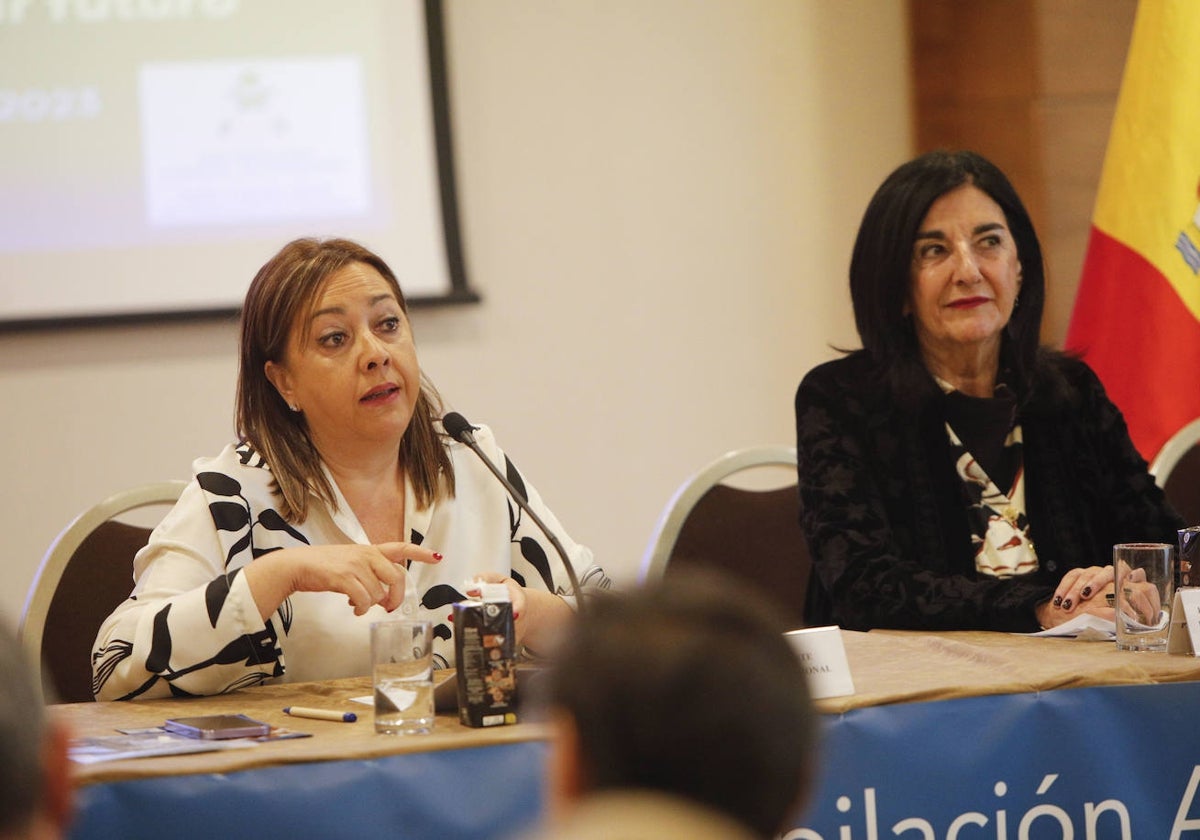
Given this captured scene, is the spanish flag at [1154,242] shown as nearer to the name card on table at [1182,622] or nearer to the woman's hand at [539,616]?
the name card on table at [1182,622]

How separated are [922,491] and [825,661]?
80cm

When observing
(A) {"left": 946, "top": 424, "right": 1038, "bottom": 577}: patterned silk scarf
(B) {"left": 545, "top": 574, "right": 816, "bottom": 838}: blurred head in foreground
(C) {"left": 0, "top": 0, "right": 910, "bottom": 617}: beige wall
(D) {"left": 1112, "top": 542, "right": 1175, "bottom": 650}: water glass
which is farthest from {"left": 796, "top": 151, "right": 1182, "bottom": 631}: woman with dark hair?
(C) {"left": 0, "top": 0, "right": 910, "bottom": 617}: beige wall

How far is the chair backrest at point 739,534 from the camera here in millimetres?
2648

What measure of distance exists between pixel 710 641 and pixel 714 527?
6.48 ft

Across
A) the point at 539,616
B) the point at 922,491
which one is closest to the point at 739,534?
the point at 922,491

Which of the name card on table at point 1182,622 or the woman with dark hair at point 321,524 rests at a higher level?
the woman with dark hair at point 321,524

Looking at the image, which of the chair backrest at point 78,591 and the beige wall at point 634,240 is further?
the beige wall at point 634,240

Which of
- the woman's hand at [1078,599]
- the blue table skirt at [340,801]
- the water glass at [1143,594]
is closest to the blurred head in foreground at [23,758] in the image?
the blue table skirt at [340,801]

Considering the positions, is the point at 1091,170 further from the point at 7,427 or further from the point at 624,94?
the point at 7,427

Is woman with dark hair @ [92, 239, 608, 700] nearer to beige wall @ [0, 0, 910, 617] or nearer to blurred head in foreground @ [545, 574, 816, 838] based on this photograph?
blurred head in foreground @ [545, 574, 816, 838]

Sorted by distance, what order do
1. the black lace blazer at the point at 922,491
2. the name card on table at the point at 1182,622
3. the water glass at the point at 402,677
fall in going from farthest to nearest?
the black lace blazer at the point at 922,491 < the name card on table at the point at 1182,622 < the water glass at the point at 402,677

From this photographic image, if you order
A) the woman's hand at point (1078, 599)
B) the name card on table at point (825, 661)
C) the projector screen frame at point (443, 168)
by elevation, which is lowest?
the woman's hand at point (1078, 599)

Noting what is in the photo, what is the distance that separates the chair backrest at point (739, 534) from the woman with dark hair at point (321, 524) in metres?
0.46

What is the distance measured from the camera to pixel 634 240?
4098 millimetres
